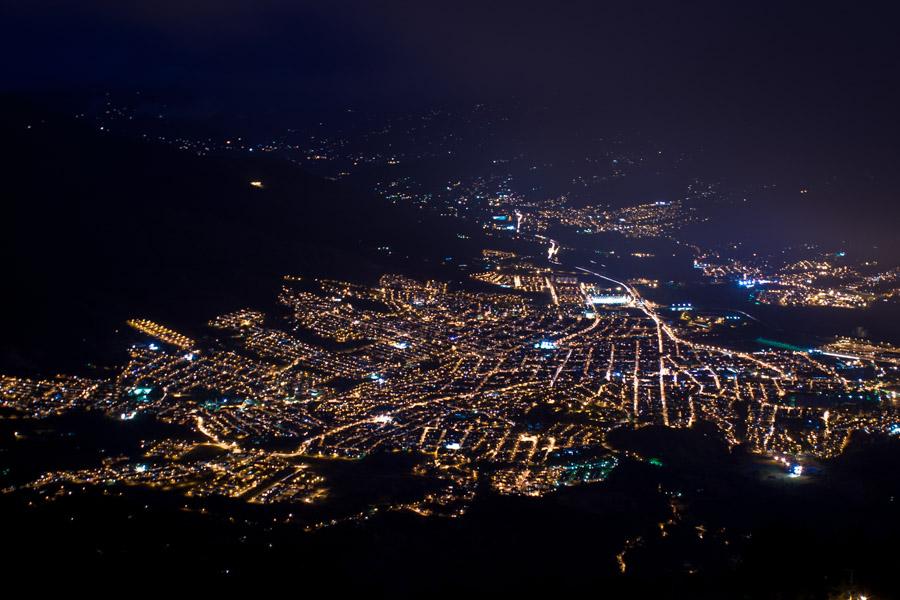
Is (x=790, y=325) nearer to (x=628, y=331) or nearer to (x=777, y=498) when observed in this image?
(x=628, y=331)

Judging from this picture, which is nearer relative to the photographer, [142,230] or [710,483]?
[710,483]

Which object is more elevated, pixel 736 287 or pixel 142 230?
pixel 142 230

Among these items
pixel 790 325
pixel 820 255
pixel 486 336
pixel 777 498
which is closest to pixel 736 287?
pixel 790 325

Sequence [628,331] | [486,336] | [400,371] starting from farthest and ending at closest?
[628,331] → [486,336] → [400,371]

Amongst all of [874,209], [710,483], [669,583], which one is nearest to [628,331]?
[710,483]

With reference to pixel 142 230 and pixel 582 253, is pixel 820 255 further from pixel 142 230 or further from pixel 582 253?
pixel 142 230

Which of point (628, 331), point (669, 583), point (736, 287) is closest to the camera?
point (669, 583)
